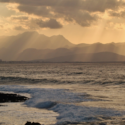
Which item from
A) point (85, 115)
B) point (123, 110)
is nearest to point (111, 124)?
point (85, 115)

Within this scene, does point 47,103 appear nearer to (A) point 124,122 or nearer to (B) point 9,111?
(B) point 9,111

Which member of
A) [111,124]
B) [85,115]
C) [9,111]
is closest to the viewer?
[111,124]

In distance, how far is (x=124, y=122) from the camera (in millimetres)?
15008

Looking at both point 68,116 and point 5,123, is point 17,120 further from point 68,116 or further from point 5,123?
point 68,116

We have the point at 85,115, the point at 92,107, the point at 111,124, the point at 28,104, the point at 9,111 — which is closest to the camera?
the point at 111,124

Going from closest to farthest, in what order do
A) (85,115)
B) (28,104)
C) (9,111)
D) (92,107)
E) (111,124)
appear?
(111,124)
(85,115)
(9,111)
(92,107)
(28,104)

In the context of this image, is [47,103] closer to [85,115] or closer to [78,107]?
[78,107]

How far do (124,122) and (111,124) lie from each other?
103cm

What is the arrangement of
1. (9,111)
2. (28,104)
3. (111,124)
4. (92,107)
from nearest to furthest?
(111,124) < (9,111) < (92,107) < (28,104)

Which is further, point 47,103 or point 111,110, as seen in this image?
point 47,103

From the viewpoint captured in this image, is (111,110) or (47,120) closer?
(47,120)

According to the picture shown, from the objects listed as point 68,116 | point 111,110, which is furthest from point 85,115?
point 111,110

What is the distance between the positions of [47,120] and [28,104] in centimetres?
713

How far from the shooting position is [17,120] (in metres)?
15.5
